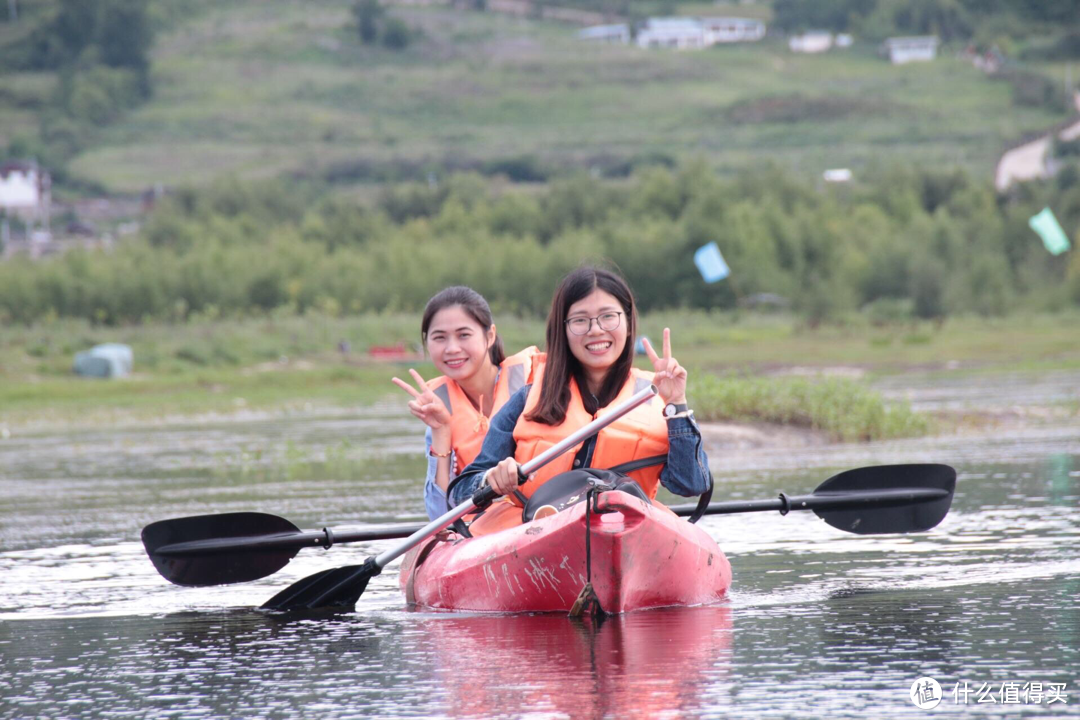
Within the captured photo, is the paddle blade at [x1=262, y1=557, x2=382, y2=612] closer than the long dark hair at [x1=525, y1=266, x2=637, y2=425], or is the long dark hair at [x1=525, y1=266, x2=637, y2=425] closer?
the long dark hair at [x1=525, y1=266, x2=637, y2=425]

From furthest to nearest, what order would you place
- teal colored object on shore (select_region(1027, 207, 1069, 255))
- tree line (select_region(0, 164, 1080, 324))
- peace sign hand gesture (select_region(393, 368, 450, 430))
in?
teal colored object on shore (select_region(1027, 207, 1069, 255))
tree line (select_region(0, 164, 1080, 324))
peace sign hand gesture (select_region(393, 368, 450, 430))

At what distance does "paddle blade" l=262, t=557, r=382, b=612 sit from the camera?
7.42 m

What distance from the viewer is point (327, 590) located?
744cm

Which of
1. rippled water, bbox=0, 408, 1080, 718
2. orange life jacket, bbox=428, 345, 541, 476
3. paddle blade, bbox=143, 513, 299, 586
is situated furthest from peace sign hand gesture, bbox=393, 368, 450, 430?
paddle blade, bbox=143, 513, 299, 586

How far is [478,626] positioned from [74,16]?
124979 mm

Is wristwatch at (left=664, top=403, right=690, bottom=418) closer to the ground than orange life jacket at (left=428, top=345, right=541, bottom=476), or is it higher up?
higher up

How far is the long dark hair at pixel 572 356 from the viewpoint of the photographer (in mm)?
6293

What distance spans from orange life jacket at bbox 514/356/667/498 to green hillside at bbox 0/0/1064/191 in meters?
77.1

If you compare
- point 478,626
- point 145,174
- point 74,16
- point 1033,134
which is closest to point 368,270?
point 1033,134

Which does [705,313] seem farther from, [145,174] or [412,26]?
[412,26]

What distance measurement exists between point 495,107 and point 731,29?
40384 millimetres

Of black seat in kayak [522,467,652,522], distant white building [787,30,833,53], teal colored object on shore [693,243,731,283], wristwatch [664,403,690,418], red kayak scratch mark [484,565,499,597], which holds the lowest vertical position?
teal colored object on shore [693,243,731,283]

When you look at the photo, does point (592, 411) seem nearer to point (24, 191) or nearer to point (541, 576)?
point (541, 576)

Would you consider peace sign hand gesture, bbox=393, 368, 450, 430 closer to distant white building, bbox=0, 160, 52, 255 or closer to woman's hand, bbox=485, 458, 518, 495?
woman's hand, bbox=485, 458, 518, 495
